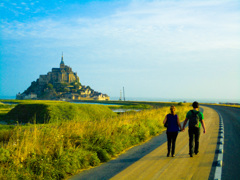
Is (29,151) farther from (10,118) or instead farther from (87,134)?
(10,118)

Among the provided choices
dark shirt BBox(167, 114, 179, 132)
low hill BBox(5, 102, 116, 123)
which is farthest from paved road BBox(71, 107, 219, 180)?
low hill BBox(5, 102, 116, 123)

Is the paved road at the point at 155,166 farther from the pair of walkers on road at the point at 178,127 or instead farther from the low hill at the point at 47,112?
the low hill at the point at 47,112

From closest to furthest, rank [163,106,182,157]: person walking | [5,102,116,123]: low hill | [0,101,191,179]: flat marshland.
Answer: [0,101,191,179]: flat marshland
[163,106,182,157]: person walking
[5,102,116,123]: low hill

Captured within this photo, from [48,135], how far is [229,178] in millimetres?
5893

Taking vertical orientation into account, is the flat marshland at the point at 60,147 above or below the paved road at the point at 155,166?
above

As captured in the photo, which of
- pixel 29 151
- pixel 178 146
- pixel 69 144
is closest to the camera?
pixel 29 151

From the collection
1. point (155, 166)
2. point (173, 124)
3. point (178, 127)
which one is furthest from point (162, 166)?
point (178, 127)

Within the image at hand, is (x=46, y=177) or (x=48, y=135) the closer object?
(x=46, y=177)

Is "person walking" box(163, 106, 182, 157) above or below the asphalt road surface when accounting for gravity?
above

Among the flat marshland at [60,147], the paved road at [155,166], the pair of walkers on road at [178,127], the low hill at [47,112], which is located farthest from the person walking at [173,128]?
the low hill at [47,112]

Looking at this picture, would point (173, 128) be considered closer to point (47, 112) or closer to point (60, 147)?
point (60, 147)

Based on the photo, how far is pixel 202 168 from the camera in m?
7.40

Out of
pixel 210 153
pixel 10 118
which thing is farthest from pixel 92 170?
pixel 10 118

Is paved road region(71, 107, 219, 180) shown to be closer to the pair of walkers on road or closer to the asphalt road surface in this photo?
the asphalt road surface
